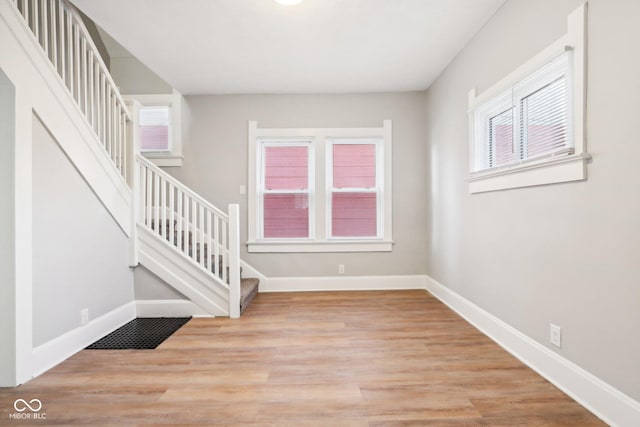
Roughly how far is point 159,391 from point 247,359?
60 cm

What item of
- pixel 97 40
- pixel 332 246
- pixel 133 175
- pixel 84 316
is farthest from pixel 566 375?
pixel 97 40

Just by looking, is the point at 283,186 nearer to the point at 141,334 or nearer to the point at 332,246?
the point at 332,246

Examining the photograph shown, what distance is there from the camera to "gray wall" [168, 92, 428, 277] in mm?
4477

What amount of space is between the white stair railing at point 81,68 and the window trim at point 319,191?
5.06 feet

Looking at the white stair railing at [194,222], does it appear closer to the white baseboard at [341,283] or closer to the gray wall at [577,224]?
the white baseboard at [341,283]

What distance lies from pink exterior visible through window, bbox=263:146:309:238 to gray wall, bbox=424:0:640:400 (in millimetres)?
2100

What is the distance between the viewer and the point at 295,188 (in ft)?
15.0

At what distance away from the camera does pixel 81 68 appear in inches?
116

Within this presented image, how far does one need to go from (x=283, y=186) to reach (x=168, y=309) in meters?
2.02

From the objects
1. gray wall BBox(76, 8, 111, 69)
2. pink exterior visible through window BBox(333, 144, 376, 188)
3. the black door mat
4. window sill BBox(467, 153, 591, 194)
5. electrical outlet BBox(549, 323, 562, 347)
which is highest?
gray wall BBox(76, 8, 111, 69)

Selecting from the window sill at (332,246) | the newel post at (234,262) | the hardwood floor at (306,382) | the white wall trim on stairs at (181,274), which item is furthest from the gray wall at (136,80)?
the hardwood floor at (306,382)

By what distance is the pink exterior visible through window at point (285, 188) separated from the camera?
457 centimetres

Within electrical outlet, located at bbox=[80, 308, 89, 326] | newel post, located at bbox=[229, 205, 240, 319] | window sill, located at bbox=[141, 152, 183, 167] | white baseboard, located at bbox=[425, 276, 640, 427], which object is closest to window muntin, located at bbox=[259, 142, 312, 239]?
window sill, located at bbox=[141, 152, 183, 167]

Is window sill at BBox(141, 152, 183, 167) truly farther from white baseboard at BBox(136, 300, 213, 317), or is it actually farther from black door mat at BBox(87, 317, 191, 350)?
black door mat at BBox(87, 317, 191, 350)
